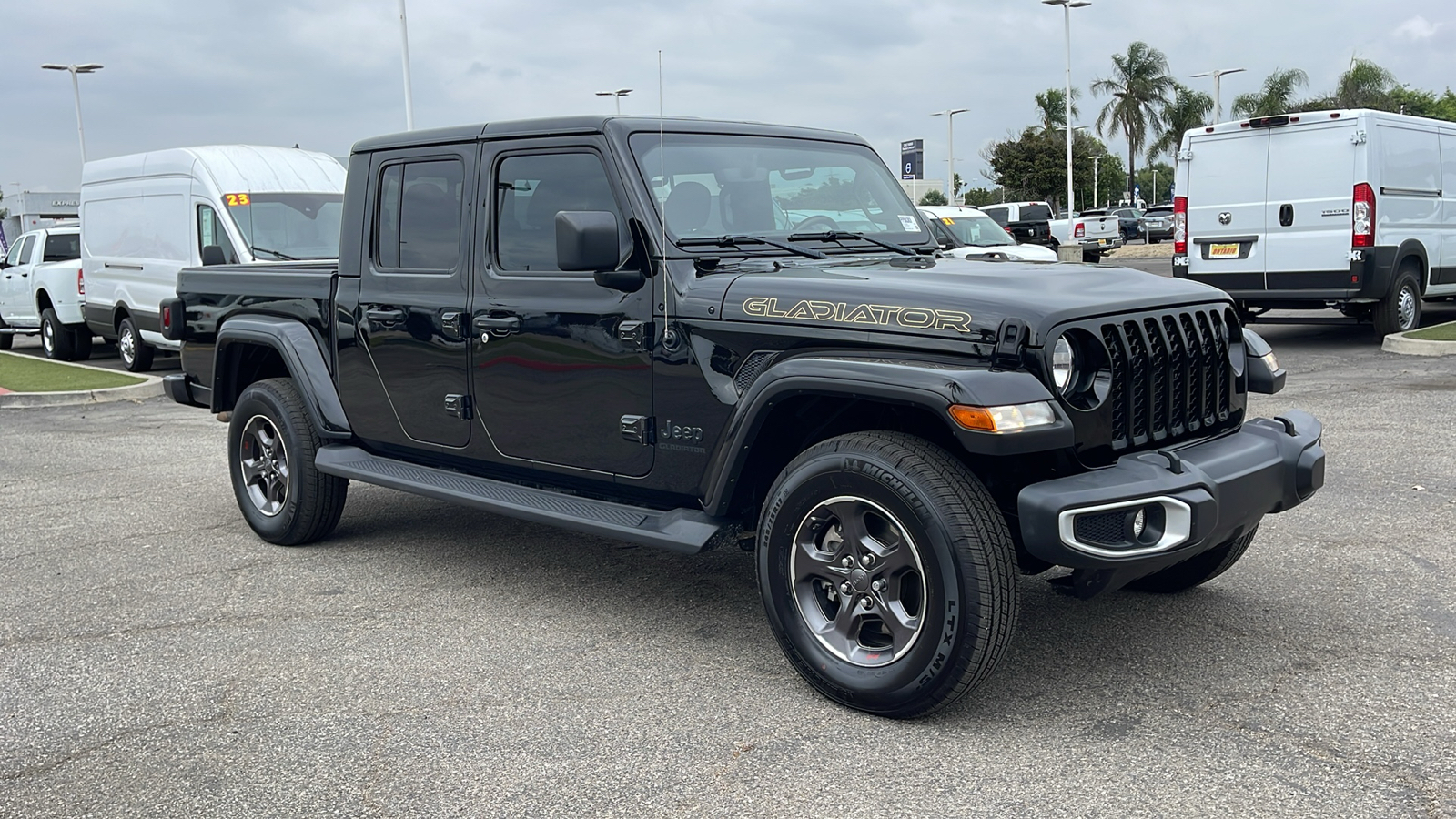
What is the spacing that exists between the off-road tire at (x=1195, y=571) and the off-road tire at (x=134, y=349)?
1282cm

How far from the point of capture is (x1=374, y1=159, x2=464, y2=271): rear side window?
17.2 feet

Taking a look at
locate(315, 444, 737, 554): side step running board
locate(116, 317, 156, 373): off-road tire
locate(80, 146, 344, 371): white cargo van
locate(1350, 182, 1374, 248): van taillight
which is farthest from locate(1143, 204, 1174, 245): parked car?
locate(315, 444, 737, 554): side step running board

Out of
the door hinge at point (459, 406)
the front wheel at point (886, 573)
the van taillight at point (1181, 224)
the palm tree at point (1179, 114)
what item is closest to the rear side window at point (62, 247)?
the van taillight at point (1181, 224)

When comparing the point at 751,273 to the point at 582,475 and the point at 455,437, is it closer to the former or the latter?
the point at 582,475

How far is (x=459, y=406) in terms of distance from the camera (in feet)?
17.0

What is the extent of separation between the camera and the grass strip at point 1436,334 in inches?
482

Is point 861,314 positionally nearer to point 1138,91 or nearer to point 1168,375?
point 1168,375

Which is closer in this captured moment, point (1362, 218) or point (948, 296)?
point (948, 296)

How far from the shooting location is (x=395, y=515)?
22.4 ft

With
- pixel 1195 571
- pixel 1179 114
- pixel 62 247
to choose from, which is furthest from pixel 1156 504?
pixel 1179 114

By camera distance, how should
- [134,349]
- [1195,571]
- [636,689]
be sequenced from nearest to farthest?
1. [636,689]
2. [1195,571]
3. [134,349]

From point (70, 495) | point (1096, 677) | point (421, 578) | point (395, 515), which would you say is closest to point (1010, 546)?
point (1096, 677)

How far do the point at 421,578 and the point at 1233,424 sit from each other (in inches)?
133

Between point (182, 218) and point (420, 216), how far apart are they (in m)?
9.17
